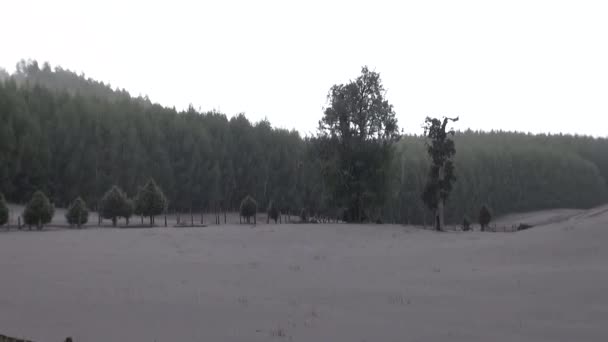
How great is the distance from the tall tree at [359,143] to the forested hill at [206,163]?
1.16m

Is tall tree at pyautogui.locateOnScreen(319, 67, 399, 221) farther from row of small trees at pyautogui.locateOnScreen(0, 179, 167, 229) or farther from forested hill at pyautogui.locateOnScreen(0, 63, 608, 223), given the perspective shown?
row of small trees at pyautogui.locateOnScreen(0, 179, 167, 229)

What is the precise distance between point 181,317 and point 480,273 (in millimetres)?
7210

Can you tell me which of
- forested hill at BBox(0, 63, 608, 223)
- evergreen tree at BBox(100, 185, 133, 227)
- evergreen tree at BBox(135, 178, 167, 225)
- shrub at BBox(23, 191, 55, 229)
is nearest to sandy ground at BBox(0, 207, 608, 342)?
shrub at BBox(23, 191, 55, 229)

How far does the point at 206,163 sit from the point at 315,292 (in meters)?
62.2

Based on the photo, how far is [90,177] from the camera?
60031 mm

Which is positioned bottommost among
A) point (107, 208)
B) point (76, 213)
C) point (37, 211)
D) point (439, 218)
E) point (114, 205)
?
point (439, 218)

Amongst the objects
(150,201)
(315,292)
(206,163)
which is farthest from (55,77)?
(315,292)

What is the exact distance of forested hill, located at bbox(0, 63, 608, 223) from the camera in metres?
55.6

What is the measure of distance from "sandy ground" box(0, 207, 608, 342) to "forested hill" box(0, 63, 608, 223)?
20408 mm

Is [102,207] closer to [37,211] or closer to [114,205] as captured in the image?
[114,205]

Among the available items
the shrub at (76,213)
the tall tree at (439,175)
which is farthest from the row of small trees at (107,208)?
the tall tree at (439,175)

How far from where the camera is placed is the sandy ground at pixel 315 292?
7723 millimetres

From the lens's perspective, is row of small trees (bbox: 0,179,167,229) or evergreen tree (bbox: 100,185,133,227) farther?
evergreen tree (bbox: 100,185,133,227)

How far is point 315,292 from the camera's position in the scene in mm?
10742
